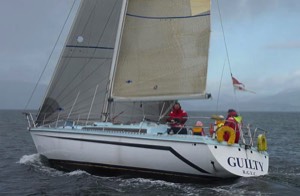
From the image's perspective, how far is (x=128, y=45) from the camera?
51.5 feet

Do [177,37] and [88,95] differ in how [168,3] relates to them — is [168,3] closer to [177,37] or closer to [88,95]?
[177,37]

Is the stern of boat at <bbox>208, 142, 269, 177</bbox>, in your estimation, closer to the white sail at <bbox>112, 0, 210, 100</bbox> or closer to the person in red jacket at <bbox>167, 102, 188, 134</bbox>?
the person in red jacket at <bbox>167, 102, 188, 134</bbox>

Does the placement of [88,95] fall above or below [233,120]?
above

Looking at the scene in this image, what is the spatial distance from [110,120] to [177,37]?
161 inches

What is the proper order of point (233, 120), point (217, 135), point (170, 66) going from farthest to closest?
point (170, 66) → point (233, 120) → point (217, 135)

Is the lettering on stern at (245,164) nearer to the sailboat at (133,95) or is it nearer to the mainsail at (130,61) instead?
the sailboat at (133,95)

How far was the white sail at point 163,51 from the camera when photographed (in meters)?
15.0

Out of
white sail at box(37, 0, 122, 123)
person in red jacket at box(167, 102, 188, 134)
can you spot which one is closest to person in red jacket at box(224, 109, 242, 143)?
person in red jacket at box(167, 102, 188, 134)

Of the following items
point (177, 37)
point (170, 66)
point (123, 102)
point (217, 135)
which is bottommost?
point (217, 135)

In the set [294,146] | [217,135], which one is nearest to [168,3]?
[217,135]

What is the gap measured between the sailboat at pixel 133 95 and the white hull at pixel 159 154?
31 millimetres

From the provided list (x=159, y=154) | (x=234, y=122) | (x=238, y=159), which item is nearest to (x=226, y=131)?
(x=234, y=122)

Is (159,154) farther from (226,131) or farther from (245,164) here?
(245,164)

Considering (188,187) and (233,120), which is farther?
(233,120)
